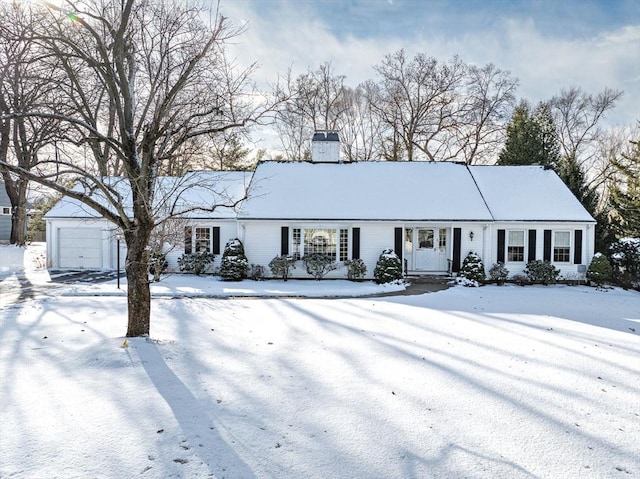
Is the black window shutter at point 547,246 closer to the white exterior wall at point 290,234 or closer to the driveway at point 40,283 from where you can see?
the white exterior wall at point 290,234

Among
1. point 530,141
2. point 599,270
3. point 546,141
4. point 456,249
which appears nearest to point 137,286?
point 456,249

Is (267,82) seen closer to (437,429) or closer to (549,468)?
(437,429)

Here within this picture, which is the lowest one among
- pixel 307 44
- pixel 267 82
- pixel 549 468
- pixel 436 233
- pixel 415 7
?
pixel 549 468

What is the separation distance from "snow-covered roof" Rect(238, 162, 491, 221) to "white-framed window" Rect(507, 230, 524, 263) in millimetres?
1425

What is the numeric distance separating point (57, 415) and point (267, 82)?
300 inches

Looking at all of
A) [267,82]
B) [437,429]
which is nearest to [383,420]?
[437,429]

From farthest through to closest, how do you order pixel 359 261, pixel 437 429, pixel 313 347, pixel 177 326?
pixel 359 261, pixel 177 326, pixel 313 347, pixel 437 429

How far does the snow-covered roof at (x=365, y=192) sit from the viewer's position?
15.6 metres

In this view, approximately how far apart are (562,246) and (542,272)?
1713 mm

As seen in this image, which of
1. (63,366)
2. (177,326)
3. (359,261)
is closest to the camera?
(63,366)

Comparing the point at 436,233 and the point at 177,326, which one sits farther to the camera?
the point at 436,233

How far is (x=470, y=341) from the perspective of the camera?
6711mm

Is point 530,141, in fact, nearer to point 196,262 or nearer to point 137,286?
point 196,262

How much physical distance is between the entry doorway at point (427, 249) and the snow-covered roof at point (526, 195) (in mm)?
2291
